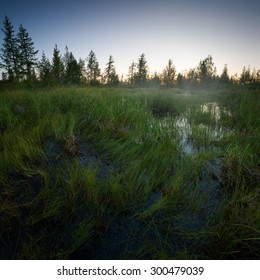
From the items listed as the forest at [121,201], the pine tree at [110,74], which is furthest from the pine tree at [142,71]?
the forest at [121,201]

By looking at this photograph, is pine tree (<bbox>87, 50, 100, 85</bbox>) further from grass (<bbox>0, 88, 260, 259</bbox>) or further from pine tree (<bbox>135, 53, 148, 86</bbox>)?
grass (<bbox>0, 88, 260, 259</bbox>)

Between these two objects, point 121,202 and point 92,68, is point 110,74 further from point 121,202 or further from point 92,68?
point 121,202

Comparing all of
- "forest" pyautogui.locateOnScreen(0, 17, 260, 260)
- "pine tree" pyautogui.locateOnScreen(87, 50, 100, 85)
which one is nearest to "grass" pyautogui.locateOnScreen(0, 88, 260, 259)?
"forest" pyautogui.locateOnScreen(0, 17, 260, 260)

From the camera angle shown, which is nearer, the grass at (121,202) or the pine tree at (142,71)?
the grass at (121,202)

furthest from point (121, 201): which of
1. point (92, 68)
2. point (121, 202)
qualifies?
point (92, 68)

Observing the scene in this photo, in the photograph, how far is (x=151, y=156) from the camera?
2102 millimetres

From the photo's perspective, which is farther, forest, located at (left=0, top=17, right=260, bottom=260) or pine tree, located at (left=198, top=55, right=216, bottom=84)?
pine tree, located at (left=198, top=55, right=216, bottom=84)

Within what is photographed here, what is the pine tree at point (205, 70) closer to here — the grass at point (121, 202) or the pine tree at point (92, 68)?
the pine tree at point (92, 68)

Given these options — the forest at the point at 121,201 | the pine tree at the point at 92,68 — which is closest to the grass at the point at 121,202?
the forest at the point at 121,201

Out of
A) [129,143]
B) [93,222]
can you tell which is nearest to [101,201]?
[93,222]

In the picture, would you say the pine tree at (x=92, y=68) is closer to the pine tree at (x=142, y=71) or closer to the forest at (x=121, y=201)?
the pine tree at (x=142, y=71)

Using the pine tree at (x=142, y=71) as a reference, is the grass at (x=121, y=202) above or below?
below

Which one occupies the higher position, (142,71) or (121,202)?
(142,71)

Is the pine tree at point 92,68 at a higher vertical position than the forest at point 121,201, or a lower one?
higher
